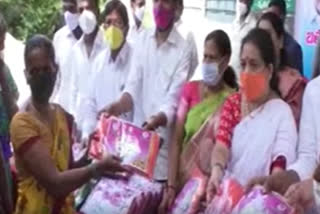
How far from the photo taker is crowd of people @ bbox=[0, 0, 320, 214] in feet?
11.1

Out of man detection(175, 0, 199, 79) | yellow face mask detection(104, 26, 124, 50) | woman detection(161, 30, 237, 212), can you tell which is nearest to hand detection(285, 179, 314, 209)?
woman detection(161, 30, 237, 212)

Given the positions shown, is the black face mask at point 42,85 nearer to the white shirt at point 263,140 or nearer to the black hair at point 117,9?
the white shirt at point 263,140

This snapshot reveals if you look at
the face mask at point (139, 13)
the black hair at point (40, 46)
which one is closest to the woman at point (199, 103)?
the black hair at point (40, 46)

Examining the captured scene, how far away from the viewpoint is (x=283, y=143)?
148 inches

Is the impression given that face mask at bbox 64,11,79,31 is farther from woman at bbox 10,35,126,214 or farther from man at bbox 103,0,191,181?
woman at bbox 10,35,126,214

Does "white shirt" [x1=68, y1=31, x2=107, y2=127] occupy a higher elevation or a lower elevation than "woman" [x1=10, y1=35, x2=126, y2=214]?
lower

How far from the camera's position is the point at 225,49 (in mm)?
4617

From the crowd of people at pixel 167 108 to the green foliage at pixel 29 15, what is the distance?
7292 millimetres

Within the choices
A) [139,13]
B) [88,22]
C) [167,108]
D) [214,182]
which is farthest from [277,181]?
[139,13]

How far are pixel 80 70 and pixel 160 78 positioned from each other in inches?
49.7

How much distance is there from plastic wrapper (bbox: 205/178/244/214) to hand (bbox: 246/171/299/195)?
0.08 metres

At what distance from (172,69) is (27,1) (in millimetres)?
9563

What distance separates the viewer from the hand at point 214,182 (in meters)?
3.84

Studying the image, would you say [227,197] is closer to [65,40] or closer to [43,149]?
[43,149]
